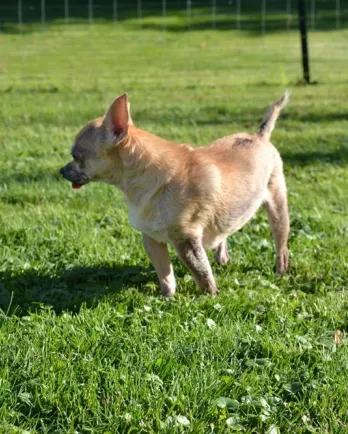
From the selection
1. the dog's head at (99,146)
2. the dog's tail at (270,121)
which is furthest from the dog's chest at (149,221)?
the dog's tail at (270,121)

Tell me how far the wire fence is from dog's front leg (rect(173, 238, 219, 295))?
68.2ft

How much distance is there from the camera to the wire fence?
2606cm

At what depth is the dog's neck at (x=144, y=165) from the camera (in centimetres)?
500

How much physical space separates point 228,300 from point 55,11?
25.2 meters

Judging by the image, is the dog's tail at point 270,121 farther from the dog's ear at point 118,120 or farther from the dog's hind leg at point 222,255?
the dog's ear at point 118,120

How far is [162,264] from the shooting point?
17.3ft

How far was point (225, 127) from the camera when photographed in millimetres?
10859

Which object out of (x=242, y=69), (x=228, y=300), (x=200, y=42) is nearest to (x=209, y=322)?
(x=228, y=300)

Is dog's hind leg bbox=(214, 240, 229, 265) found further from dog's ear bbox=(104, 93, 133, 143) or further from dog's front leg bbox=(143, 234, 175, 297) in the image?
dog's ear bbox=(104, 93, 133, 143)

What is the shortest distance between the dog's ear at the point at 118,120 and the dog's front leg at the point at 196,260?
2.52 ft

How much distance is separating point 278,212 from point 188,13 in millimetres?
20387

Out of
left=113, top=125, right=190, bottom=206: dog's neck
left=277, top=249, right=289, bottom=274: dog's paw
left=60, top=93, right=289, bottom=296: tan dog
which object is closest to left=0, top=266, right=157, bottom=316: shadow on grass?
left=60, top=93, right=289, bottom=296: tan dog

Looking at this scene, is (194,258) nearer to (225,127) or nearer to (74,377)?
(74,377)

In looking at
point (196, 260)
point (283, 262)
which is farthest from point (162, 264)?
point (283, 262)
